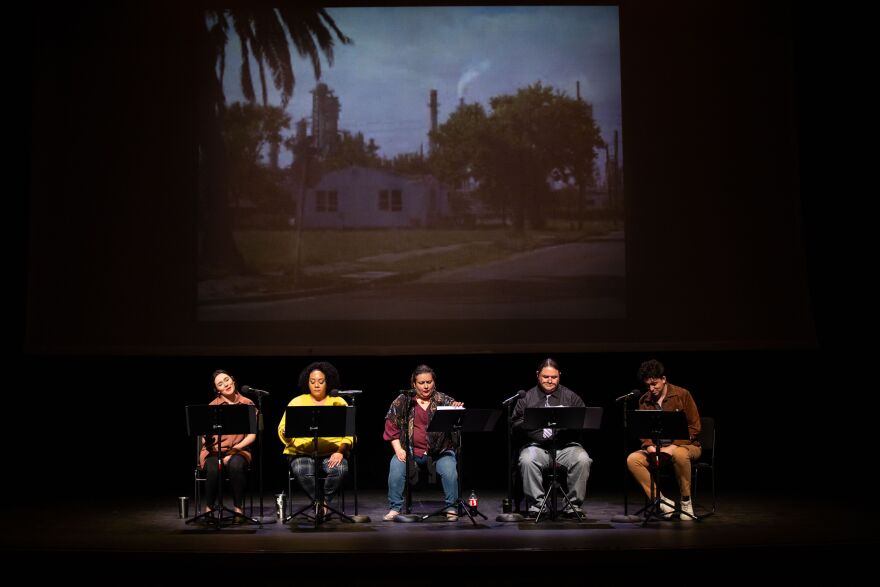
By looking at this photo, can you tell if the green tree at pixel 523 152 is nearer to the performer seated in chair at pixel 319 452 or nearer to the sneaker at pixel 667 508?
the performer seated in chair at pixel 319 452

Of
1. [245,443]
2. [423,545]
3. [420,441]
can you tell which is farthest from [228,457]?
[423,545]

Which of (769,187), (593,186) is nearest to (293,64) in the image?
(593,186)

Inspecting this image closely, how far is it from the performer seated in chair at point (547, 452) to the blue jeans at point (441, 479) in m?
0.48

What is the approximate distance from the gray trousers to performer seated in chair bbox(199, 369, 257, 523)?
1.87 m

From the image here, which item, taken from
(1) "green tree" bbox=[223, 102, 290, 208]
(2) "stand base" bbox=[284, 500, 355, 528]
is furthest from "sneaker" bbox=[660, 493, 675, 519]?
(1) "green tree" bbox=[223, 102, 290, 208]

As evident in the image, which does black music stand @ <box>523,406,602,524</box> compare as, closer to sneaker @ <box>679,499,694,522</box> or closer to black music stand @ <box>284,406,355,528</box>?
sneaker @ <box>679,499,694,522</box>

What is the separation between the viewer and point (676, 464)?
22.7 ft

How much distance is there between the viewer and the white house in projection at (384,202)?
803 centimetres

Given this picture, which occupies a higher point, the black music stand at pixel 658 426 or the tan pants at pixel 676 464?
the black music stand at pixel 658 426

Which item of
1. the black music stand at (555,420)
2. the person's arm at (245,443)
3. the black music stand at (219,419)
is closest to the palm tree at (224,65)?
the person's arm at (245,443)

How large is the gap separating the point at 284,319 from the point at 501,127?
2218 millimetres

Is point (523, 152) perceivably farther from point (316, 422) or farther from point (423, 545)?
point (423, 545)

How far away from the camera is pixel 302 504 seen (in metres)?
7.82

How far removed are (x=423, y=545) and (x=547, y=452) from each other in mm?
1524
